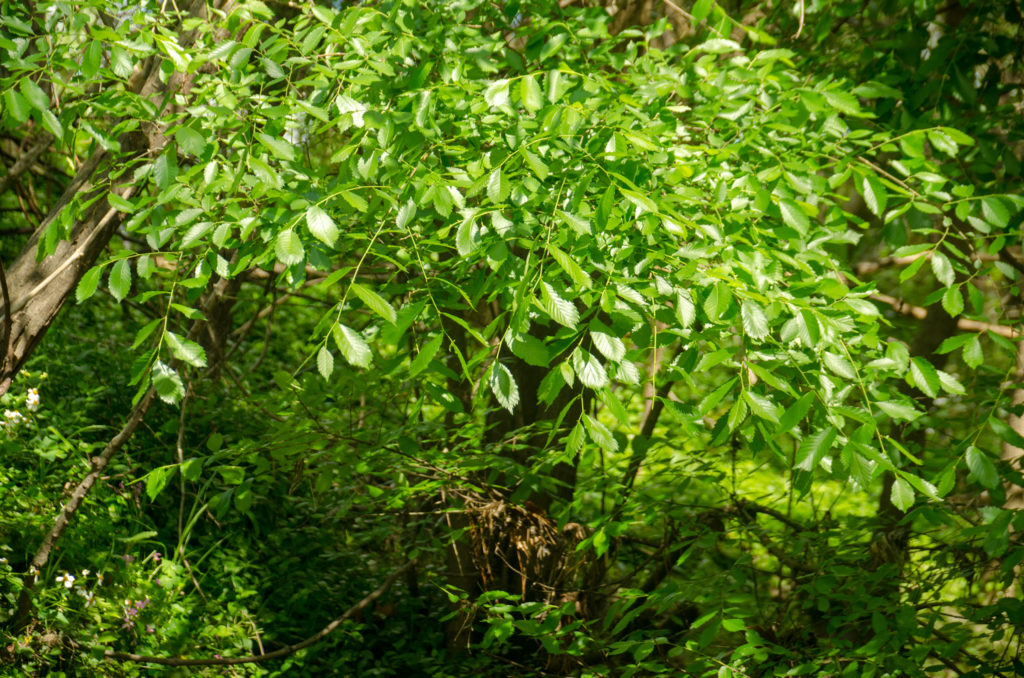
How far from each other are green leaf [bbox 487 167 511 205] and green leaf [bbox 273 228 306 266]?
0.41 metres

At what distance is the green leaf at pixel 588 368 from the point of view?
1653 millimetres

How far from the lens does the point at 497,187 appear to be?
71.9 inches

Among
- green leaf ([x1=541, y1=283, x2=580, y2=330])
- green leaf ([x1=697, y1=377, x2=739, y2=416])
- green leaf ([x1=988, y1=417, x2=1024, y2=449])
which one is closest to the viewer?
green leaf ([x1=541, y1=283, x2=580, y2=330])

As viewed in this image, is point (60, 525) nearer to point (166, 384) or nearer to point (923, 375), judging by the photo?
point (166, 384)

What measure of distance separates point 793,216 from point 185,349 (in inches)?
57.9

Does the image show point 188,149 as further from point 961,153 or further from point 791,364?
point 961,153

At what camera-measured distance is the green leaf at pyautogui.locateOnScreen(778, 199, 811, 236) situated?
2094mm

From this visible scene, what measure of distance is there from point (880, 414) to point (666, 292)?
88cm

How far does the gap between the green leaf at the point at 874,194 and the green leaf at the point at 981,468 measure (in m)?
0.63

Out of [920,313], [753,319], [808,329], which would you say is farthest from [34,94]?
[920,313]

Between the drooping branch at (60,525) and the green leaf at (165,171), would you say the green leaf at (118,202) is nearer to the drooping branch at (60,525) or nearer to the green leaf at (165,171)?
the green leaf at (165,171)

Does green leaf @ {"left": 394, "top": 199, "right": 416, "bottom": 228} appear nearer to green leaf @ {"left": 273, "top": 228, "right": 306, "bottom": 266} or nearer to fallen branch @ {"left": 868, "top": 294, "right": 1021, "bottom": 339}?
green leaf @ {"left": 273, "top": 228, "right": 306, "bottom": 266}

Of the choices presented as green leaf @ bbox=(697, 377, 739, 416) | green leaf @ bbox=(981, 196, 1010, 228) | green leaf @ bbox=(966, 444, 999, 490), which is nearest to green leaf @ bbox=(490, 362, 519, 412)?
green leaf @ bbox=(697, 377, 739, 416)

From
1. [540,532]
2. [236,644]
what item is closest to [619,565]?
[540,532]
